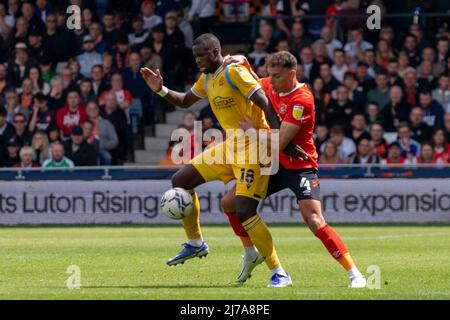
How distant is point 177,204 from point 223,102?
1.07 metres

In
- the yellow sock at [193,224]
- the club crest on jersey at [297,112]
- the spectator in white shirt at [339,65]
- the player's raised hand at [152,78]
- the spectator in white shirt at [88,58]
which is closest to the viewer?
the club crest on jersey at [297,112]

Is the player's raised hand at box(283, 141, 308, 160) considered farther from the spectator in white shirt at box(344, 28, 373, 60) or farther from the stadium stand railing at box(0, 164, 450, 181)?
the spectator in white shirt at box(344, 28, 373, 60)

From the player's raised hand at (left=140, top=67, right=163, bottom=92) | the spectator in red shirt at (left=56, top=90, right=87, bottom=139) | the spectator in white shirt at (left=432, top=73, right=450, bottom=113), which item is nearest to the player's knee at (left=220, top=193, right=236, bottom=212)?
the player's raised hand at (left=140, top=67, right=163, bottom=92)

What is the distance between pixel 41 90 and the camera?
25.0 meters

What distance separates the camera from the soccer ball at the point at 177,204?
11.4 metres

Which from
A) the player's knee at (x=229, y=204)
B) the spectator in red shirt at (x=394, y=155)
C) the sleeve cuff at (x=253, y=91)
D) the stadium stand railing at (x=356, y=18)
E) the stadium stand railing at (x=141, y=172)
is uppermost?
the sleeve cuff at (x=253, y=91)

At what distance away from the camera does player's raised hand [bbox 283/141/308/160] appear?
10938 millimetres

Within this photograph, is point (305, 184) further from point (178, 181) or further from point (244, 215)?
point (178, 181)

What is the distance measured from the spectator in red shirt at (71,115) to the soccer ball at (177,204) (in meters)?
12.6

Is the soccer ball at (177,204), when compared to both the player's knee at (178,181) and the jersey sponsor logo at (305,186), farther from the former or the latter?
the jersey sponsor logo at (305,186)

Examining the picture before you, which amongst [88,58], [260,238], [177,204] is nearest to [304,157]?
[260,238]

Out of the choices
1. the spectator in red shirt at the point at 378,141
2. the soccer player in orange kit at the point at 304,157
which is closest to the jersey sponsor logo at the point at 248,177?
the soccer player in orange kit at the point at 304,157

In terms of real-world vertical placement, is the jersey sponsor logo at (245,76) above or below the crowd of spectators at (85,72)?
above
